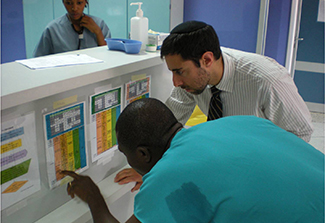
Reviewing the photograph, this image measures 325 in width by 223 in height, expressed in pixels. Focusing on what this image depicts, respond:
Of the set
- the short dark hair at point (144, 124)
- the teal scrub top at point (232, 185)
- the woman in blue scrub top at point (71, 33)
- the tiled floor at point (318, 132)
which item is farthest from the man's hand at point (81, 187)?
the tiled floor at point (318, 132)

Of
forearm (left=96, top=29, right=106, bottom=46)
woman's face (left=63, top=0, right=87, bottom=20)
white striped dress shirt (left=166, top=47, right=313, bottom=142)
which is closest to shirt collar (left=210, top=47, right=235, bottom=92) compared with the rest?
white striped dress shirt (left=166, top=47, right=313, bottom=142)

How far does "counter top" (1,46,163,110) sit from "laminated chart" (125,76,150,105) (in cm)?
8

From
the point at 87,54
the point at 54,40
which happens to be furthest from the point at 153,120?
the point at 54,40

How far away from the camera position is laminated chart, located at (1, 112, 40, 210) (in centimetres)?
97

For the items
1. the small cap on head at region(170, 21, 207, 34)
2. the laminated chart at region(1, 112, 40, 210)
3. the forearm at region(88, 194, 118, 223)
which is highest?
the small cap on head at region(170, 21, 207, 34)

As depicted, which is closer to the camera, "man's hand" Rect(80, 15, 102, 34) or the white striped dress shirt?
the white striped dress shirt

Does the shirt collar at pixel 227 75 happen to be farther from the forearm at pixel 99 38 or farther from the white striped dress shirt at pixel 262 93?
the forearm at pixel 99 38

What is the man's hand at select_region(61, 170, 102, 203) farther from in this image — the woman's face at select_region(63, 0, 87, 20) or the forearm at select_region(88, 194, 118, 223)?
the woman's face at select_region(63, 0, 87, 20)

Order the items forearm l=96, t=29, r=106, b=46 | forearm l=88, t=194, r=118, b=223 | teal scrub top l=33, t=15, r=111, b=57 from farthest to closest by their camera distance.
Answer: forearm l=96, t=29, r=106, b=46, teal scrub top l=33, t=15, r=111, b=57, forearm l=88, t=194, r=118, b=223

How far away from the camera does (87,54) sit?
1.41 metres

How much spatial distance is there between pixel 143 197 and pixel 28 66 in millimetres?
686

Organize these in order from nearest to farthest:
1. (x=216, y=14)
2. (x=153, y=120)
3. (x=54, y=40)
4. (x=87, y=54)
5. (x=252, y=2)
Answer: (x=153, y=120) → (x=87, y=54) → (x=54, y=40) → (x=252, y=2) → (x=216, y=14)

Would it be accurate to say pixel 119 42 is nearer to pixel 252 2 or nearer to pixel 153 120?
pixel 153 120

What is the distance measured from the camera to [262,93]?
135cm
